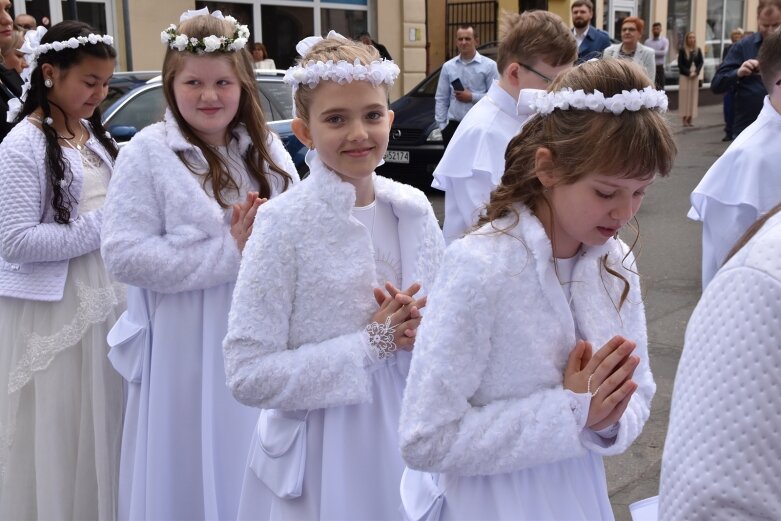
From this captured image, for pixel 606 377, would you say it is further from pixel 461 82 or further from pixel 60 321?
pixel 461 82

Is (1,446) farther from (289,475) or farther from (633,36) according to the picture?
(633,36)

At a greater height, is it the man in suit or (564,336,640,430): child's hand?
the man in suit

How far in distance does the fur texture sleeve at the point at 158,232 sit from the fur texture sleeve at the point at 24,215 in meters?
0.33

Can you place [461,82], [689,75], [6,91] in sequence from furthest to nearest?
[689,75] < [461,82] < [6,91]

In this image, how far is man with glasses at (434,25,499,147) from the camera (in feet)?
33.4

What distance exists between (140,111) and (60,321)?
4296 millimetres

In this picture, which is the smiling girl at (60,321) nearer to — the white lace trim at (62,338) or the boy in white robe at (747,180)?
the white lace trim at (62,338)

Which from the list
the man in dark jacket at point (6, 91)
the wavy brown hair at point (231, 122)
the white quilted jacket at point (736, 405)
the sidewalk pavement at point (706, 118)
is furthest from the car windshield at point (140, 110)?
Answer: the sidewalk pavement at point (706, 118)

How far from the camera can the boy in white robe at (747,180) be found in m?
3.39

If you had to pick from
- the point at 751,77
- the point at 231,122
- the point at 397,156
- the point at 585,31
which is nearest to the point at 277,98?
the point at 397,156

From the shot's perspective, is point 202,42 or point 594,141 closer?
point 594,141

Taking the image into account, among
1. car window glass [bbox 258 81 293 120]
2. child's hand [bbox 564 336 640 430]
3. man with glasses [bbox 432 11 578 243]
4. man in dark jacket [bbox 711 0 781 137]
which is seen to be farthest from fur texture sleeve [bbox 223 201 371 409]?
car window glass [bbox 258 81 293 120]

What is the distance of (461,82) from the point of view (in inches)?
408

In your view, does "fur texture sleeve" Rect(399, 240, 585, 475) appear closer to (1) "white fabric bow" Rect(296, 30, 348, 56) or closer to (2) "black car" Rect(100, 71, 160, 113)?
(1) "white fabric bow" Rect(296, 30, 348, 56)
